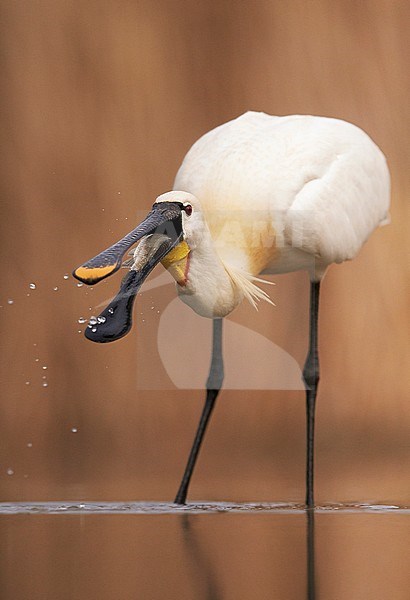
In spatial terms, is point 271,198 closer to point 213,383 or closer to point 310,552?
point 213,383

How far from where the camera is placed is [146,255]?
7.86 ft

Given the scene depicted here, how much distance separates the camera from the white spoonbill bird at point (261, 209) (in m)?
2.50

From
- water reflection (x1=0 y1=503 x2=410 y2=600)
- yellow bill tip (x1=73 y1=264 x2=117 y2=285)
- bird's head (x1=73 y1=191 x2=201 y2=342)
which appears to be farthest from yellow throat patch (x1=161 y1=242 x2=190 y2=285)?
water reflection (x1=0 y1=503 x2=410 y2=600)

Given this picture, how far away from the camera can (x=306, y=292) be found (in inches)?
114

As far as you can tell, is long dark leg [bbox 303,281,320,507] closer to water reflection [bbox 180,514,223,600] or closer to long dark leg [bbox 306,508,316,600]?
long dark leg [bbox 306,508,316,600]

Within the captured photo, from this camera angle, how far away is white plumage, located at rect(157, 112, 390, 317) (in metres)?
2.65

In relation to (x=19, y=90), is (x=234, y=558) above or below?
below

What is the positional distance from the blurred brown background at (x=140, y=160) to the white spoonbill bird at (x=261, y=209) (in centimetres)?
53

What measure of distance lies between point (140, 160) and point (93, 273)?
1195 mm

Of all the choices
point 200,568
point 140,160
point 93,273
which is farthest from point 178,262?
point 140,160

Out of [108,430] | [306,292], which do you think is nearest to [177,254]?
[306,292]

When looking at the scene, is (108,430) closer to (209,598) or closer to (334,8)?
(334,8)

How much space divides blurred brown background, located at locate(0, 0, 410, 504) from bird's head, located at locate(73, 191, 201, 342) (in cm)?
82

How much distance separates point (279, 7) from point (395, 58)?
0.25 m
